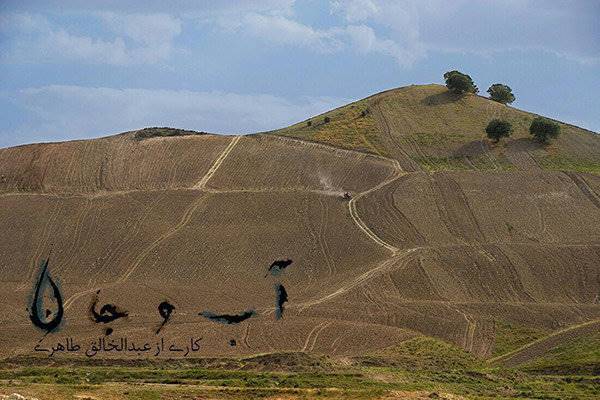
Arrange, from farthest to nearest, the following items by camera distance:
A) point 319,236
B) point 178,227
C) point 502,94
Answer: point 502,94
point 178,227
point 319,236

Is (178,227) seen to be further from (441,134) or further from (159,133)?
(441,134)

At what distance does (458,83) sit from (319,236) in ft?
128

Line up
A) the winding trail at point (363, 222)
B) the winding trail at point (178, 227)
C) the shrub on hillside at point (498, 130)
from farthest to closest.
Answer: the shrub on hillside at point (498, 130) < the winding trail at point (363, 222) < the winding trail at point (178, 227)

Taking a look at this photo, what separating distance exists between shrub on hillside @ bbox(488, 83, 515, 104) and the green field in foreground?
61429 mm

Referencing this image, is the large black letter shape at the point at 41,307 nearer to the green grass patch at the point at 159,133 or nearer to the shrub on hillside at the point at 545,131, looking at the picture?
the green grass patch at the point at 159,133

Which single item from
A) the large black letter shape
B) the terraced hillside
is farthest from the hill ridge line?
the large black letter shape

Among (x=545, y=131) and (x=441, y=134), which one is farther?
(x=545, y=131)

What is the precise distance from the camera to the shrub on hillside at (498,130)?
326 feet

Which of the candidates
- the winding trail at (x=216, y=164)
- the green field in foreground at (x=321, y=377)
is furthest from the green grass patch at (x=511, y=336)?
the winding trail at (x=216, y=164)

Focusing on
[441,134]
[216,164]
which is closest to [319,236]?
[216,164]

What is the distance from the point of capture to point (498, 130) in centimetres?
9938

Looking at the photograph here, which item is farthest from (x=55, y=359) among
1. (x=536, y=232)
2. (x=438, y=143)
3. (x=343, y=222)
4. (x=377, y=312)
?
(x=438, y=143)

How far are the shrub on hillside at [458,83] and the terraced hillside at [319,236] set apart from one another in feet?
25.9

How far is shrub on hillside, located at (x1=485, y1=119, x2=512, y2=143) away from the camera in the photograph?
326ft
